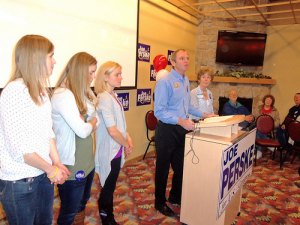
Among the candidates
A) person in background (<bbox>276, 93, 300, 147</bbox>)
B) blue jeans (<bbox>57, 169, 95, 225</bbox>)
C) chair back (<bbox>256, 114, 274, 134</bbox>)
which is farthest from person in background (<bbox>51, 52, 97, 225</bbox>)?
person in background (<bbox>276, 93, 300, 147</bbox>)

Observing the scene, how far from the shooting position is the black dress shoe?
261 centimetres

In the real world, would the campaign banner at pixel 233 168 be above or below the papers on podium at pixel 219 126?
below

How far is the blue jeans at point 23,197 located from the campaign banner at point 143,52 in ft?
9.96

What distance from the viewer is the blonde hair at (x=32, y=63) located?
121 centimetres

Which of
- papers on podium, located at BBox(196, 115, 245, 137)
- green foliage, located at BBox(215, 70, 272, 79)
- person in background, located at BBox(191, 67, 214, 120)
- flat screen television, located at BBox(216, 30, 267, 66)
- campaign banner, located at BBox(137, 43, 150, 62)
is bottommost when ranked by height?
papers on podium, located at BBox(196, 115, 245, 137)

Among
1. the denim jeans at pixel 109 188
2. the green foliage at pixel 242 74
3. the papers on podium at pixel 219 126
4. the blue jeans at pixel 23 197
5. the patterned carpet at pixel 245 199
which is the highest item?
the green foliage at pixel 242 74

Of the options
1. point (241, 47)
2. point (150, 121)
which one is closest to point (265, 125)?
point (241, 47)

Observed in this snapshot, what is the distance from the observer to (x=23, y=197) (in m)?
1.22

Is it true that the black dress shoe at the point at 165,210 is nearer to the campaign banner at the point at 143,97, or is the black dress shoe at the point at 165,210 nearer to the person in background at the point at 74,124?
the person in background at the point at 74,124

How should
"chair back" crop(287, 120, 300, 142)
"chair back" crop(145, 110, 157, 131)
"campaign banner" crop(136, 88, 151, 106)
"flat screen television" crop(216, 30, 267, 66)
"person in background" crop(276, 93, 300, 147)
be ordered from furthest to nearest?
1. "flat screen television" crop(216, 30, 267, 66)
2. "person in background" crop(276, 93, 300, 147)
3. "chair back" crop(145, 110, 157, 131)
4. "campaign banner" crop(136, 88, 151, 106)
5. "chair back" crop(287, 120, 300, 142)

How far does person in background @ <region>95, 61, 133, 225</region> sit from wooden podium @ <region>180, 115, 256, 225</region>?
610mm

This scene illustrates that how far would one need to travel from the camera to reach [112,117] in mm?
1957

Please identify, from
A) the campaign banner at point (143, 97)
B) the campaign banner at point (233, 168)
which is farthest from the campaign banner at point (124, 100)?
the campaign banner at point (233, 168)

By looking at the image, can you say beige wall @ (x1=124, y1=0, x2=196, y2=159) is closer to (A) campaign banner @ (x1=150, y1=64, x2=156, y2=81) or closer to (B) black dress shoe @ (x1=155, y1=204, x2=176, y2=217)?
(A) campaign banner @ (x1=150, y1=64, x2=156, y2=81)
